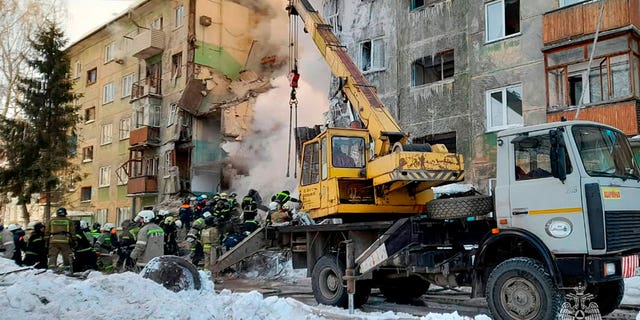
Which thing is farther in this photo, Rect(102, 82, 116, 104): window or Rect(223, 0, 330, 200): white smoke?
Rect(102, 82, 116, 104): window

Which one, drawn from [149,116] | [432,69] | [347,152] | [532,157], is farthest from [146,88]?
[532,157]

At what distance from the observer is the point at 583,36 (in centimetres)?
1580

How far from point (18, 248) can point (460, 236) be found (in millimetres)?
11610

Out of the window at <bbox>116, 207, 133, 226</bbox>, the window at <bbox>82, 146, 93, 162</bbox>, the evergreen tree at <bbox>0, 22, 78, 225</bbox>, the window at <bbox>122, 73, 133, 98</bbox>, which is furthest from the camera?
the window at <bbox>82, 146, 93, 162</bbox>

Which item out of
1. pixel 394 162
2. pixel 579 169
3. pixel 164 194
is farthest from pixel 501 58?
pixel 164 194

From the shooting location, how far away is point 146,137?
3170 cm

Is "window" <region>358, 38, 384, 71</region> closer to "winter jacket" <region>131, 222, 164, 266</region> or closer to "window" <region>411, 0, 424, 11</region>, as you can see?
"window" <region>411, 0, 424, 11</region>

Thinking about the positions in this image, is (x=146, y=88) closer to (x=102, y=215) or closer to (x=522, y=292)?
(x=102, y=215)

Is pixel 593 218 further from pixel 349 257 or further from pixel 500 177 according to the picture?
pixel 349 257

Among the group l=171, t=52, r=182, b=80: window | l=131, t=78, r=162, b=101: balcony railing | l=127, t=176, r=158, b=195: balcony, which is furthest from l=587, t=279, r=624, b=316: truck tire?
l=131, t=78, r=162, b=101: balcony railing

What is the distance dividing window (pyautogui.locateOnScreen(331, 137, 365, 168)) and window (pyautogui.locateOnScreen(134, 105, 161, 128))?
24571mm

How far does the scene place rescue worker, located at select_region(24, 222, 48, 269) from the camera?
13312 millimetres

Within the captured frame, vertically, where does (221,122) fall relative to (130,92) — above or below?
below

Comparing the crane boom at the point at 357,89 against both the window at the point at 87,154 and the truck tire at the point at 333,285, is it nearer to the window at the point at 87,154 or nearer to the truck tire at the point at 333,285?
the truck tire at the point at 333,285
